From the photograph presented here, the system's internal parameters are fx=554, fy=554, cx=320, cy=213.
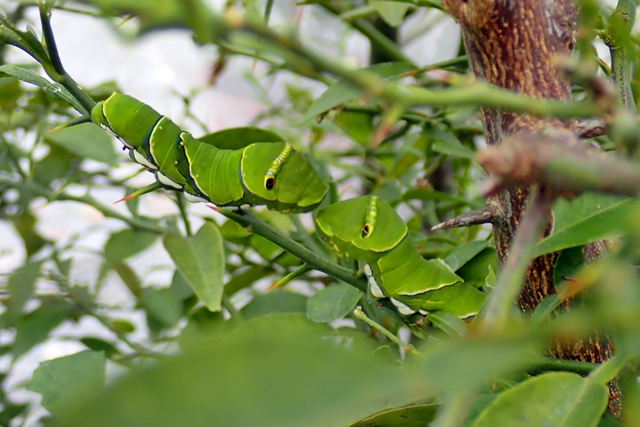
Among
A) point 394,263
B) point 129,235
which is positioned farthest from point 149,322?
point 394,263

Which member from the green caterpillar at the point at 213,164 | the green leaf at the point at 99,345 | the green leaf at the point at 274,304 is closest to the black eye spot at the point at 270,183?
the green caterpillar at the point at 213,164

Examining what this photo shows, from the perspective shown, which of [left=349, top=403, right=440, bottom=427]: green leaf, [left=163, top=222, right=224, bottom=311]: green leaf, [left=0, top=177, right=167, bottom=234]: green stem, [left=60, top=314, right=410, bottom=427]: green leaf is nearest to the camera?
[left=60, top=314, right=410, bottom=427]: green leaf

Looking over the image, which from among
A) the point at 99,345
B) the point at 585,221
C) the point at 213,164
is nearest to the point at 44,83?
the point at 213,164

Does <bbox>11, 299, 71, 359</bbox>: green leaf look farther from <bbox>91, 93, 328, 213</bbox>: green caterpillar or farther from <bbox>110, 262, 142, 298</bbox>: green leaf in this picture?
<bbox>91, 93, 328, 213</bbox>: green caterpillar

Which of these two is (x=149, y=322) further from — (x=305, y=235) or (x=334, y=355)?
(x=334, y=355)

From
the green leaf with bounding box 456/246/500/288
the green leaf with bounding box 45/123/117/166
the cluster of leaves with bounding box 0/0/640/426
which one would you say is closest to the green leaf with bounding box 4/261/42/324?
the cluster of leaves with bounding box 0/0/640/426
